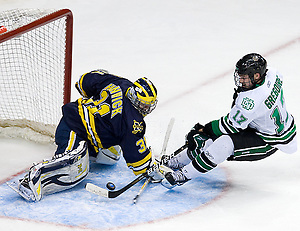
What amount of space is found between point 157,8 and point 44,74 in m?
1.96

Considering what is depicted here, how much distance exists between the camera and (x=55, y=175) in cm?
315

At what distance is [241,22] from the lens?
18.4ft

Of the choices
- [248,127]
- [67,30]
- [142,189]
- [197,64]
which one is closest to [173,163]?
[142,189]

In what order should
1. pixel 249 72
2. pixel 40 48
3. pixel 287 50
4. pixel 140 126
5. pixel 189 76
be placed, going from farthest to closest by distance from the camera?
pixel 287 50
pixel 189 76
pixel 40 48
pixel 140 126
pixel 249 72

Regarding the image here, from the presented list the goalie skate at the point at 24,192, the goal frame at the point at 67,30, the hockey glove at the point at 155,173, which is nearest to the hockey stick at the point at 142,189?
the hockey glove at the point at 155,173

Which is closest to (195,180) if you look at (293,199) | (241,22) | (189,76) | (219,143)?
(219,143)

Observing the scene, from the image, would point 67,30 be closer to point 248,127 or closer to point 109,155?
point 109,155

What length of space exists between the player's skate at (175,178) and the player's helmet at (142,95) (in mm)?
360

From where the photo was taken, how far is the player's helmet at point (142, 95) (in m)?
3.10

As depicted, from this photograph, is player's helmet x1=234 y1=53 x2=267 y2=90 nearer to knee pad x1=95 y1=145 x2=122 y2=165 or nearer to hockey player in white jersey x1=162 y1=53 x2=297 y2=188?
→ hockey player in white jersey x1=162 y1=53 x2=297 y2=188

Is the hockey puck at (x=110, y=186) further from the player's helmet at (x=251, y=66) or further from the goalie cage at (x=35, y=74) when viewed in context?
the player's helmet at (x=251, y=66)

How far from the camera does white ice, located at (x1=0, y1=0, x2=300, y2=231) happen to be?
9.79 ft

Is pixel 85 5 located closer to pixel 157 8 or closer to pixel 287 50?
pixel 157 8

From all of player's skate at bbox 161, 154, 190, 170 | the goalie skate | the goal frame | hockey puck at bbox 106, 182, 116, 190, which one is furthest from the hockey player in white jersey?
the goal frame
